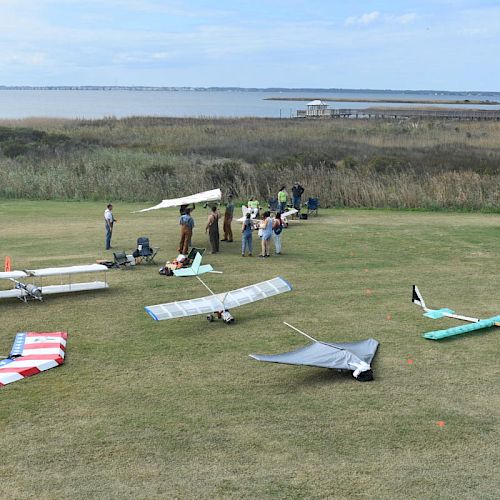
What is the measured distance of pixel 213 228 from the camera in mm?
19859

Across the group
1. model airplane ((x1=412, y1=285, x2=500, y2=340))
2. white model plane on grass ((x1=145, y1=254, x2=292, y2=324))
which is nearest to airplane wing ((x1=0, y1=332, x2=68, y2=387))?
white model plane on grass ((x1=145, y1=254, x2=292, y2=324))

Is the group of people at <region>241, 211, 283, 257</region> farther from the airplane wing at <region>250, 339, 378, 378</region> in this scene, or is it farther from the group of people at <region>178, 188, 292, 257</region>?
the airplane wing at <region>250, 339, 378, 378</region>

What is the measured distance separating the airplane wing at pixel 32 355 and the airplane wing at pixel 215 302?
190cm

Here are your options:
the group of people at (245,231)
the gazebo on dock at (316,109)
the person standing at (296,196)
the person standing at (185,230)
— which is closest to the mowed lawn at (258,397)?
the group of people at (245,231)

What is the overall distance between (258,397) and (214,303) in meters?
3.77

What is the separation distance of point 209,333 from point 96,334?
91.2 inches

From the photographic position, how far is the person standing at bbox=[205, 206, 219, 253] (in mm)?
19719

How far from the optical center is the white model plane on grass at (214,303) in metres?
13.4

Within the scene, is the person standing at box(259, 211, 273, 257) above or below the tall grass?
below

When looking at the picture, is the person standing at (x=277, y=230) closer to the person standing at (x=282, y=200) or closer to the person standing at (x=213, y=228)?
the person standing at (x=213, y=228)

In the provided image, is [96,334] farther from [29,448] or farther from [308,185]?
[308,185]

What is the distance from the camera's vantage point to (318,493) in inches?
317

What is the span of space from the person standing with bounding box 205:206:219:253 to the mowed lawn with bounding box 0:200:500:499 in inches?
58.9

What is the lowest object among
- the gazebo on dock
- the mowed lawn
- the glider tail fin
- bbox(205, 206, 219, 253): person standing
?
the mowed lawn
